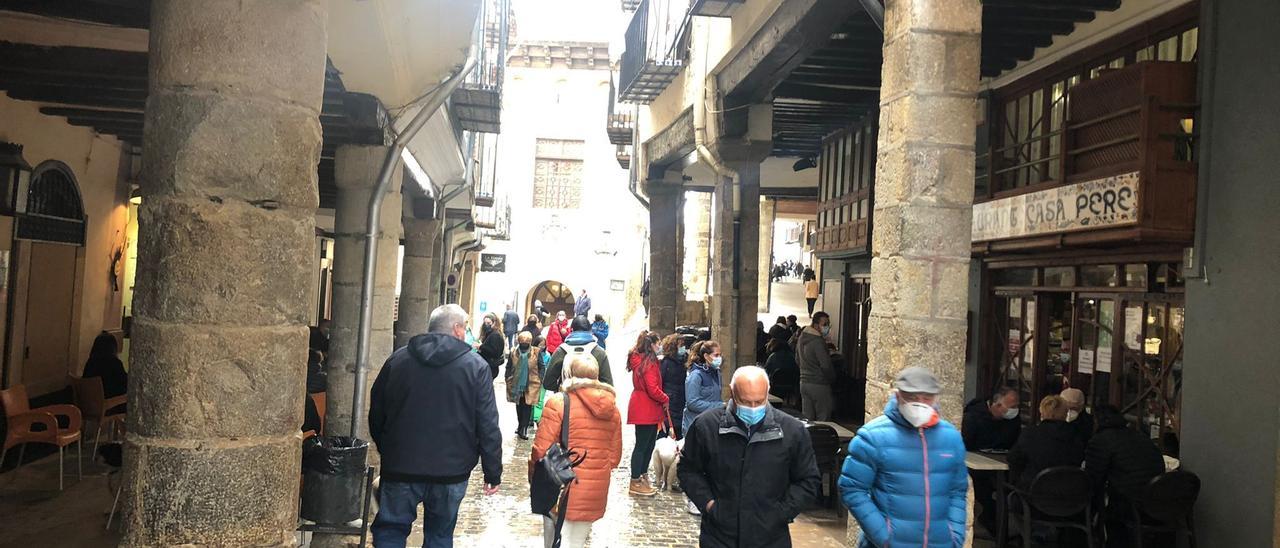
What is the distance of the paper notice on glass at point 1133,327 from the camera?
28.0 feet

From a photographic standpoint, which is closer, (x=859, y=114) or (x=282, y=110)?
(x=282, y=110)

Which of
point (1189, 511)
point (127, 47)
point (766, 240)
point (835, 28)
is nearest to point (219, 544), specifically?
point (127, 47)

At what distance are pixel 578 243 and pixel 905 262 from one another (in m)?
29.3

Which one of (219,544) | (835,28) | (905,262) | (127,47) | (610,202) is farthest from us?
(610,202)

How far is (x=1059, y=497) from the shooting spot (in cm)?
680

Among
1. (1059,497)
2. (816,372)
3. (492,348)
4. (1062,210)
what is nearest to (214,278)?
(1059,497)

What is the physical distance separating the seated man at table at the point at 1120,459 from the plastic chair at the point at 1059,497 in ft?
0.53

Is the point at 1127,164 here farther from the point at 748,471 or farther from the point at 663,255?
the point at 663,255

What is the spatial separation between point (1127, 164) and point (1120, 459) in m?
2.40

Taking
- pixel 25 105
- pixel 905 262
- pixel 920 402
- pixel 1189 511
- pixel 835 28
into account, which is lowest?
pixel 1189 511

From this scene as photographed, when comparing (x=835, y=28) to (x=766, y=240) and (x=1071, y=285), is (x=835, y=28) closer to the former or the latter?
(x=1071, y=285)

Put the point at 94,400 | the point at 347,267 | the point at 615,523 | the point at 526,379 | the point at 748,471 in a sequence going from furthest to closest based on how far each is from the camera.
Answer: the point at 526,379
the point at 94,400
the point at 347,267
the point at 615,523
the point at 748,471

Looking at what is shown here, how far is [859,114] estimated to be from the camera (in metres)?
14.3

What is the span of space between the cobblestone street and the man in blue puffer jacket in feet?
12.0
